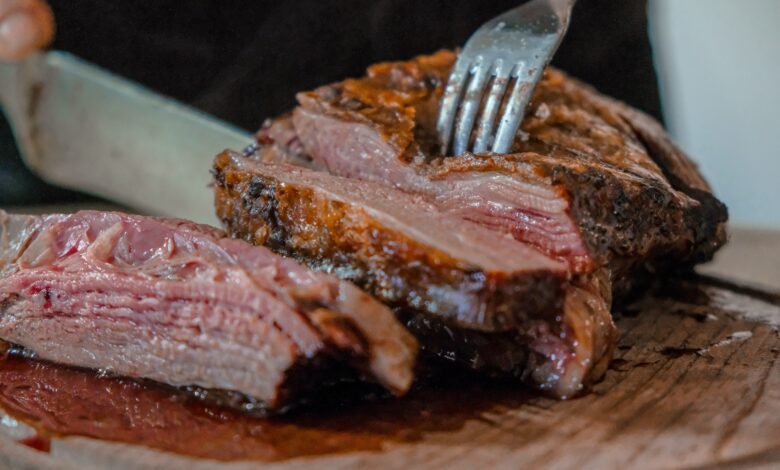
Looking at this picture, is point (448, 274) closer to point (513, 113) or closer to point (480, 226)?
point (480, 226)

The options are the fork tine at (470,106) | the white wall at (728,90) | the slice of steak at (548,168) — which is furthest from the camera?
the white wall at (728,90)

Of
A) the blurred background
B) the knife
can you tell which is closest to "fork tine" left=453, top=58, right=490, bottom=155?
the knife

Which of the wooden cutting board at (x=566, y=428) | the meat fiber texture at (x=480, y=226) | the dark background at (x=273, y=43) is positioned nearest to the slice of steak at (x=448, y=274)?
the meat fiber texture at (x=480, y=226)

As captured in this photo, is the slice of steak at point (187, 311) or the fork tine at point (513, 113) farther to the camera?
the fork tine at point (513, 113)

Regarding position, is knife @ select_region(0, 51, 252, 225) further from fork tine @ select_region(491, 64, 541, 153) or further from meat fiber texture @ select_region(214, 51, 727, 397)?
fork tine @ select_region(491, 64, 541, 153)

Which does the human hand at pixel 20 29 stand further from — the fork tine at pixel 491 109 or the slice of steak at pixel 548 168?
the fork tine at pixel 491 109

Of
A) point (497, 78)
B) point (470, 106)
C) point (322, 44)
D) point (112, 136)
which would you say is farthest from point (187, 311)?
point (322, 44)
